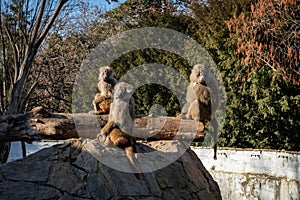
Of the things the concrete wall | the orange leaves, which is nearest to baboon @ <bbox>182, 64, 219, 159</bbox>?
the concrete wall

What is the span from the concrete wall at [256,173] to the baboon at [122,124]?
323cm

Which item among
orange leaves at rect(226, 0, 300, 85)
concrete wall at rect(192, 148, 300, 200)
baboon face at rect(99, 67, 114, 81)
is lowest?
concrete wall at rect(192, 148, 300, 200)

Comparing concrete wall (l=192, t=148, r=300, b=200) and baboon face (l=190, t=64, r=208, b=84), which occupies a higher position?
baboon face (l=190, t=64, r=208, b=84)

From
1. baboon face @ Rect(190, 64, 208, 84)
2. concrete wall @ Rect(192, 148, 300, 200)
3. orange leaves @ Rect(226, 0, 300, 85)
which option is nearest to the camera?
baboon face @ Rect(190, 64, 208, 84)

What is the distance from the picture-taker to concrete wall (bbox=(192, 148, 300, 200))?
24.2 ft

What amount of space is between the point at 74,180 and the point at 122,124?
0.79 meters

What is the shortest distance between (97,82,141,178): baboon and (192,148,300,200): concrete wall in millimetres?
3227

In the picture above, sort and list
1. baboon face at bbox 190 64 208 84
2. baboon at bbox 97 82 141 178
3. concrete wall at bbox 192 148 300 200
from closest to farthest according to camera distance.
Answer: baboon at bbox 97 82 141 178
baboon face at bbox 190 64 208 84
concrete wall at bbox 192 148 300 200

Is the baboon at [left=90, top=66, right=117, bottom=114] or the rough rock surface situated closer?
the rough rock surface

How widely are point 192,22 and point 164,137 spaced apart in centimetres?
540

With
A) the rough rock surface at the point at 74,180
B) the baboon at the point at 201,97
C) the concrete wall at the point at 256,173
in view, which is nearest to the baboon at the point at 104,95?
the rough rock surface at the point at 74,180

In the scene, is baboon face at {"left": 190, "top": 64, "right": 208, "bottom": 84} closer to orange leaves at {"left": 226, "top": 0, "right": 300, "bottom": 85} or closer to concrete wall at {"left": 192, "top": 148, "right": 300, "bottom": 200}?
concrete wall at {"left": 192, "top": 148, "right": 300, "bottom": 200}

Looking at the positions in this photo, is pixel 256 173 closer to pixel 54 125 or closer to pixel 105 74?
pixel 105 74

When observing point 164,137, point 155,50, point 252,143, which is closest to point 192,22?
point 155,50
